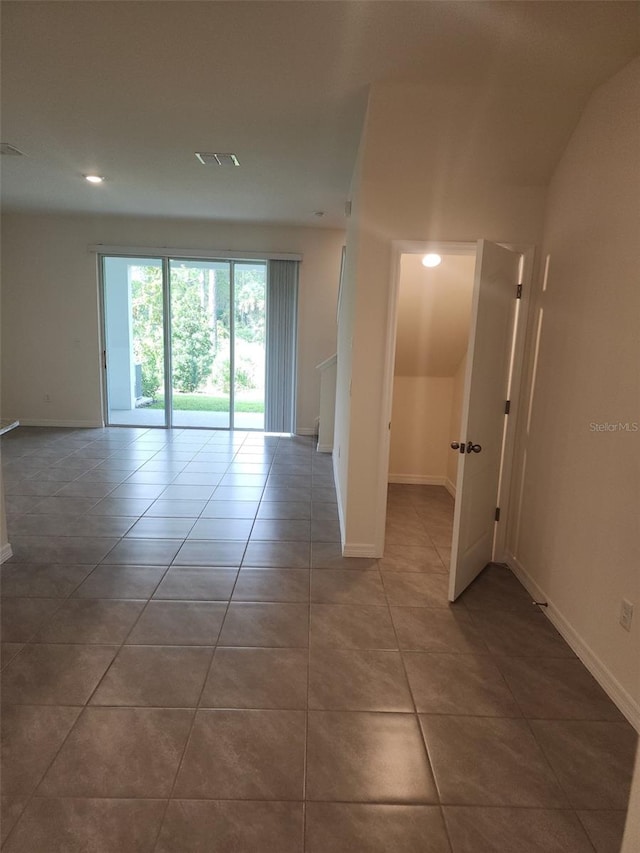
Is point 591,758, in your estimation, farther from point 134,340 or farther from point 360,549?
point 134,340

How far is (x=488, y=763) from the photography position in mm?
1652

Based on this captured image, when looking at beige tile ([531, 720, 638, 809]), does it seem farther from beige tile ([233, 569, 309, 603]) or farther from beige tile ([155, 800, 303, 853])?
beige tile ([233, 569, 309, 603])

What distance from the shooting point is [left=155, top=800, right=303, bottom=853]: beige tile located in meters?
1.36

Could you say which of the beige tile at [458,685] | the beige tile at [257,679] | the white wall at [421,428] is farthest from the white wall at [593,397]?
the white wall at [421,428]

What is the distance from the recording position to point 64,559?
300 centimetres

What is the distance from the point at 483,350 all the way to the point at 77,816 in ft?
8.21

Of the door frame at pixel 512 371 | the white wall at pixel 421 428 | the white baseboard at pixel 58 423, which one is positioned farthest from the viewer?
the white baseboard at pixel 58 423

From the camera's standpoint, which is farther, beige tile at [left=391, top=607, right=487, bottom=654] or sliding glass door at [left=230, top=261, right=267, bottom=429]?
sliding glass door at [left=230, top=261, right=267, bottom=429]

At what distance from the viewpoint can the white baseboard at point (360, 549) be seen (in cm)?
318

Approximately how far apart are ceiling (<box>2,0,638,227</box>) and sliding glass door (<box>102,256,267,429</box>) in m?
2.62

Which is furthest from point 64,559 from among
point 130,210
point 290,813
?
point 130,210

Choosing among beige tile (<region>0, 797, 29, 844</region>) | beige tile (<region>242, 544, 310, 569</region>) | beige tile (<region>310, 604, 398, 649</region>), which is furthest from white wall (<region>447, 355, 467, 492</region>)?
beige tile (<region>0, 797, 29, 844</region>)

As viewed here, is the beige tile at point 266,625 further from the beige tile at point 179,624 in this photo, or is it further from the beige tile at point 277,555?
the beige tile at point 277,555

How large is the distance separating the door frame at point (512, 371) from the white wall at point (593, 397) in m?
0.12
